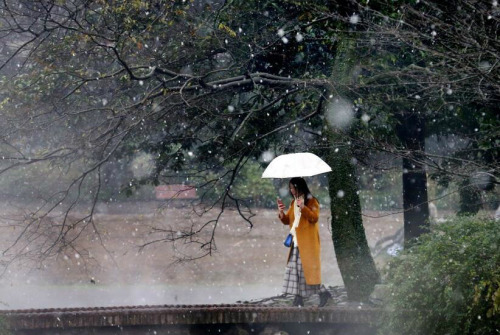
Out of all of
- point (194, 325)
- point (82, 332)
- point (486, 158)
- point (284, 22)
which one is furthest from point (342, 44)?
point (82, 332)

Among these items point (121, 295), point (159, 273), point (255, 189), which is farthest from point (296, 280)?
point (255, 189)

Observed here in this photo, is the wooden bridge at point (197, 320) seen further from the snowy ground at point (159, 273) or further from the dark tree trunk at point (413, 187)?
the dark tree trunk at point (413, 187)

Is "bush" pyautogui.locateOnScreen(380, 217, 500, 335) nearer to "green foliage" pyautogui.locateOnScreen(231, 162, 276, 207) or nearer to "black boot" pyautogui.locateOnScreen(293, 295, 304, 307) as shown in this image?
"black boot" pyautogui.locateOnScreen(293, 295, 304, 307)

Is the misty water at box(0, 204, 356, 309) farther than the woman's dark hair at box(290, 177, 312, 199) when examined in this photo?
Yes

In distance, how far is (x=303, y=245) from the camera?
30.5 feet

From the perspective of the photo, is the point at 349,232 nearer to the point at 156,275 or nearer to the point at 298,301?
the point at 298,301

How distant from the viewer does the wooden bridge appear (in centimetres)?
889

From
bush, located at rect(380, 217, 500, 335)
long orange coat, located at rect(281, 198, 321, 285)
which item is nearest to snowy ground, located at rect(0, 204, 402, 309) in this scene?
long orange coat, located at rect(281, 198, 321, 285)

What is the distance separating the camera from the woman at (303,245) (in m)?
9.00

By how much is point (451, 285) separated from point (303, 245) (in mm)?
2499

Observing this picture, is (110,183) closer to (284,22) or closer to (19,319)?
(284,22)

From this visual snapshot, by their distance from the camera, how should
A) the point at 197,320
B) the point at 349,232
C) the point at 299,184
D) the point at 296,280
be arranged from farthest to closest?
the point at 349,232 → the point at 296,280 → the point at 197,320 → the point at 299,184

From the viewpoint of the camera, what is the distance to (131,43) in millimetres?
11914

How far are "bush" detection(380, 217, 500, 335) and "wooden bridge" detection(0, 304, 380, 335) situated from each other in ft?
3.49
